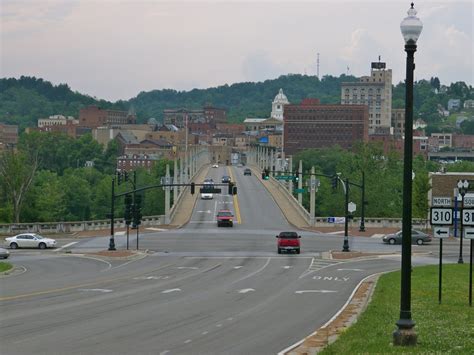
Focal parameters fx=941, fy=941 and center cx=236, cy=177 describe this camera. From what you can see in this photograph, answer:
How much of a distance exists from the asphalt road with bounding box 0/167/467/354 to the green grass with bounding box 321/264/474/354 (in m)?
1.63

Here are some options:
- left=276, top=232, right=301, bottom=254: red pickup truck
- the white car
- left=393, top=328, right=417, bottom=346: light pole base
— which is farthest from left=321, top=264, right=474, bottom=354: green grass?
the white car

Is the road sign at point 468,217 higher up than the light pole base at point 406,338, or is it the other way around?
the road sign at point 468,217

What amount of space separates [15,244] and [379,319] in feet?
147

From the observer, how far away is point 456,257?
5650 centimetres

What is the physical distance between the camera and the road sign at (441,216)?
1049 inches

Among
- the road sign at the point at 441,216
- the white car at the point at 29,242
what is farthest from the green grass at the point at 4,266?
the road sign at the point at 441,216

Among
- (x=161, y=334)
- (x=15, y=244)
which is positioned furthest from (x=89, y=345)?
(x=15, y=244)

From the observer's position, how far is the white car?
6512 cm

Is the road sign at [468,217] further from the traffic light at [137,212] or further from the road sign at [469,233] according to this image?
the traffic light at [137,212]

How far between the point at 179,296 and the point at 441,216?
11.2 m

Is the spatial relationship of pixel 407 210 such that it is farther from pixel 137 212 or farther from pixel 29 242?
pixel 29 242

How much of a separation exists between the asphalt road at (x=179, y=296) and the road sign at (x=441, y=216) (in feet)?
14.1

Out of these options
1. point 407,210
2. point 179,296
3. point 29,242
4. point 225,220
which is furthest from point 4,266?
point 225,220

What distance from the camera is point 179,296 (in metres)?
34.0
